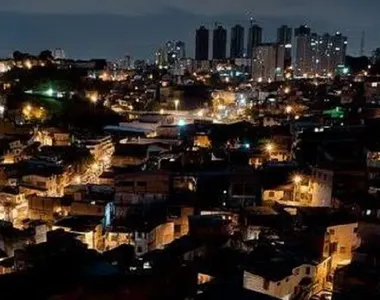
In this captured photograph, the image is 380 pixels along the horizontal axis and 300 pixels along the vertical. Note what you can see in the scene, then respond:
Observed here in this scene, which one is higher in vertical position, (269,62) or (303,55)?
(303,55)

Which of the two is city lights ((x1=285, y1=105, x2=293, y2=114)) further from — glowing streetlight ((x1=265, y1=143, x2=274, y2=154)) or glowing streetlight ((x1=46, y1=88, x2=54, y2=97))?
glowing streetlight ((x1=46, y1=88, x2=54, y2=97))

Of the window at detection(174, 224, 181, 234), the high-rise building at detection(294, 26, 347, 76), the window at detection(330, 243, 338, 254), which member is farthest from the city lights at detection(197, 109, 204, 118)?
the window at detection(330, 243, 338, 254)

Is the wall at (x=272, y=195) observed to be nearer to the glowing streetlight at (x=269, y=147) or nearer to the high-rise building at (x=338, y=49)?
the glowing streetlight at (x=269, y=147)

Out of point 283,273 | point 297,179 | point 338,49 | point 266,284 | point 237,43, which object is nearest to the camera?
point 266,284

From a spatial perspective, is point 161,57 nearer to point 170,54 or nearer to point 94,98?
point 170,54

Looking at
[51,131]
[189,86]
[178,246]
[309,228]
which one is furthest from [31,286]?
[189,86]

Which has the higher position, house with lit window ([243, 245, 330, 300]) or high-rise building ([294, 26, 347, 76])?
high-rise building ([294, 26, 347, 76])

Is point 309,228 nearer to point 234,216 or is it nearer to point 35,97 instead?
point 234,216

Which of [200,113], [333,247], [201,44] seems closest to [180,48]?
[201,44]
